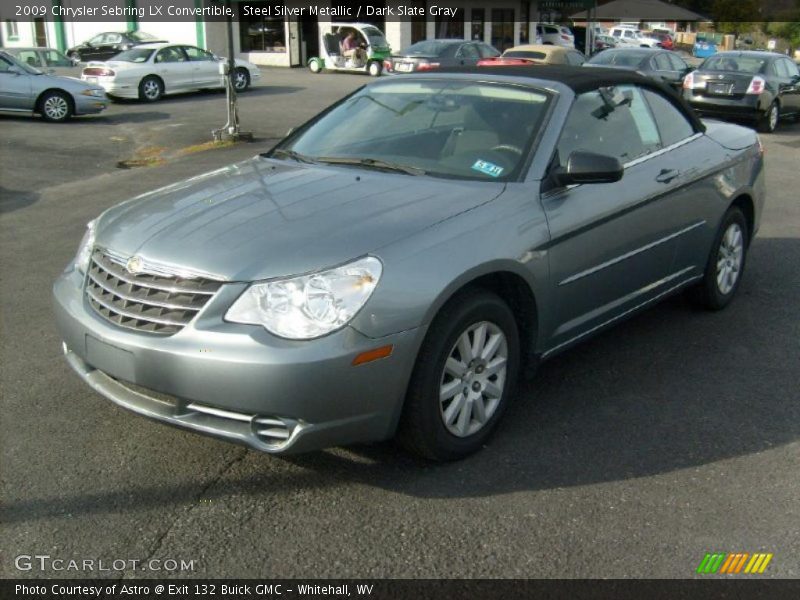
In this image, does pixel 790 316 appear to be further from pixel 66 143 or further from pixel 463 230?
pixel 66 143

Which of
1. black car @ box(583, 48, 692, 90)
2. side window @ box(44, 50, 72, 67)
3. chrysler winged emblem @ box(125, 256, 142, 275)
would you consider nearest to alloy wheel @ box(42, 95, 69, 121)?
side window @ box(44, 50, 72, 67)

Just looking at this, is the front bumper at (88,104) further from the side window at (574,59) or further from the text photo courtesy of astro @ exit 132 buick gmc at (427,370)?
the side window at (574,59)

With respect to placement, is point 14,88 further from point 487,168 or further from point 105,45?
point 105,45

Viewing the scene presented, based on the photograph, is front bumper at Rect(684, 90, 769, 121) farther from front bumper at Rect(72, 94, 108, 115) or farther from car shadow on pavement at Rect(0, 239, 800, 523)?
car shadow on pavement at Rect(0, 239, 800, 523)

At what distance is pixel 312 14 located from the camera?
38.9 metres

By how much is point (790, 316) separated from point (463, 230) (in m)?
3.25

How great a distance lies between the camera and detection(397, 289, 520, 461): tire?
3473 millimetres

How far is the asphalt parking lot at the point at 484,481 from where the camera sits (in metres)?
3.12

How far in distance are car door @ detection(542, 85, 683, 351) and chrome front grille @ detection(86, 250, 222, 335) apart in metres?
1.66

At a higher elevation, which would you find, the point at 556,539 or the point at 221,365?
the point at 221,365

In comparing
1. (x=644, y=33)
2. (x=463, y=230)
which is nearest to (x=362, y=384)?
(x=463, y=230)

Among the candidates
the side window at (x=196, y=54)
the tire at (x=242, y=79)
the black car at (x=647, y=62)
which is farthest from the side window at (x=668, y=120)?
the tire at (x=242, y=79)

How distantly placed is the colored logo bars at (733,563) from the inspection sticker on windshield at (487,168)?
196cm

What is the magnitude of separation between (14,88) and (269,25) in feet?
76.3
